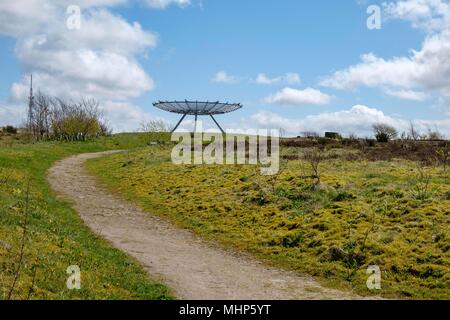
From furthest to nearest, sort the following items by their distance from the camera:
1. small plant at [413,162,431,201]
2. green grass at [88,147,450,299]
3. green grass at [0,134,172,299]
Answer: small plant at [413,162,431,201] < green grass at [88,147,450,299] < green grass at [0,134,172,299]

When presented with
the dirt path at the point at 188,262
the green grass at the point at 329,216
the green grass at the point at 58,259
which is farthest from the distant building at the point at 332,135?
the green grass at the point at 58,259

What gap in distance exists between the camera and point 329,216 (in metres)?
16.7

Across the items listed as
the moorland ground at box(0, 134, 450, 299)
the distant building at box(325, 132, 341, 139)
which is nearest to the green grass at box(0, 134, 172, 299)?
the moorland ground at box(0, 134, 450, 299)

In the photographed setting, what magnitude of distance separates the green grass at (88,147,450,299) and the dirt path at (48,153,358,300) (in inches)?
29.8

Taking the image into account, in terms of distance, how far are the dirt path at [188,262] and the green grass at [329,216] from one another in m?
0.76

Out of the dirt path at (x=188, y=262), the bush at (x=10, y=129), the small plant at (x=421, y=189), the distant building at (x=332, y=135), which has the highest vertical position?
the bush at (x=10, y=129)

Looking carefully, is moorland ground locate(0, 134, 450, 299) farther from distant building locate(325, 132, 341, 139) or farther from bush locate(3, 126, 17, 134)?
bush locate(3, 126, 17, 134)

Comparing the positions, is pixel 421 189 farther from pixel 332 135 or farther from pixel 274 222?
pixel 332 135

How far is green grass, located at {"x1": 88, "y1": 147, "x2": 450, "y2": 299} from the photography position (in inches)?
490

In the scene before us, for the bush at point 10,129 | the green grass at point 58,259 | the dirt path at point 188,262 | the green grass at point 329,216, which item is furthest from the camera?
the bush at point 10,129

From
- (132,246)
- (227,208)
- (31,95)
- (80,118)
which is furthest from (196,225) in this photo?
(31,95)

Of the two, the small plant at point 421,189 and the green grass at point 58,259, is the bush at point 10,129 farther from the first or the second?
the small plant at point 421,189

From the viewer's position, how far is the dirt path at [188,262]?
10.9m

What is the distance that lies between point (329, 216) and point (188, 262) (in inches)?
233
